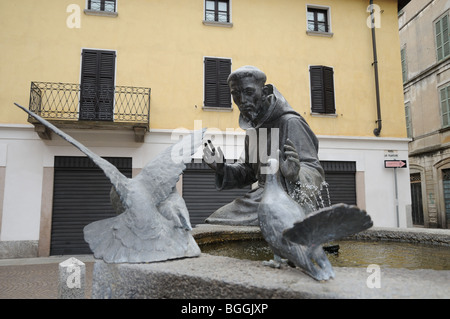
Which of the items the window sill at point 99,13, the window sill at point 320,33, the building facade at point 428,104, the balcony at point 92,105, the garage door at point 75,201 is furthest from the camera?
the building facade at point 428,104

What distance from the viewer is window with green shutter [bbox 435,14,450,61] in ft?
50.8

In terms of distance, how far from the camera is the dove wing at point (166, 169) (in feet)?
5.85

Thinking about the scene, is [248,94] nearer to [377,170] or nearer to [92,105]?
[92,105]

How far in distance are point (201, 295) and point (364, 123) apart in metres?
11.5

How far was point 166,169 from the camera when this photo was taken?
186 centimetres

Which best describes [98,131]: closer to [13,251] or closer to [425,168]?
[13,251]

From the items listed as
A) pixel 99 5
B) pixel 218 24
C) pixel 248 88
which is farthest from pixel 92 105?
pixel 248 88

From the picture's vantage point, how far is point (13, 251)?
902 cm

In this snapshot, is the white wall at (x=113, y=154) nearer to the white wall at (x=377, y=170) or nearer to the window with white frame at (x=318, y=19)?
the white wall at (x=377, y=170)

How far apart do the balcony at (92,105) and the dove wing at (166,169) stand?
782cm

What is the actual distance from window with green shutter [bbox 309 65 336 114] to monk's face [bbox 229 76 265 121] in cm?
927

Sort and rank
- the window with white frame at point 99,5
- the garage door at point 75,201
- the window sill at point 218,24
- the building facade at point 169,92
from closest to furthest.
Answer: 1. the building facade at point 169,92
2. the garage door at point 75,201
3. the window with white frame at point 99,5
4. the window sill at point 218,24

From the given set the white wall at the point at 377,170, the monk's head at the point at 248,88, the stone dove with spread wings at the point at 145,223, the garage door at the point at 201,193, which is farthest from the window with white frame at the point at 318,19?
the stone dove with spread wings at the point at 145,223
